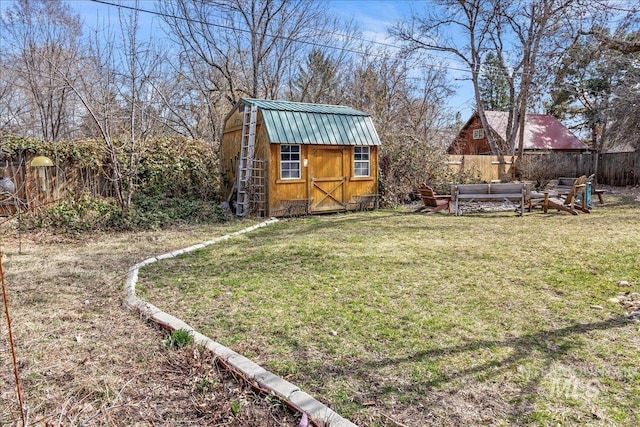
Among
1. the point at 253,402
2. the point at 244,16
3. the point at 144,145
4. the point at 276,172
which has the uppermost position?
the point at 244,16

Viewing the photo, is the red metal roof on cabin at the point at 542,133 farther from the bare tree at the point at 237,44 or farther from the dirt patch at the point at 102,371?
the dirt patch at the point at 102,371

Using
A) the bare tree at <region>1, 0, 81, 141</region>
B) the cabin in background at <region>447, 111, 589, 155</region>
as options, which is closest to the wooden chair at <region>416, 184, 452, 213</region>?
the bare tree at <region>1, 0, 81, 141</region>

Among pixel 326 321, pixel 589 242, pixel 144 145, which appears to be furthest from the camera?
pixel 144 145

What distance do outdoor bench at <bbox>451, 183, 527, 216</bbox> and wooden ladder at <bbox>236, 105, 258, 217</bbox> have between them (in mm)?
5694

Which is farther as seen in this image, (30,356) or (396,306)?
(396,306)

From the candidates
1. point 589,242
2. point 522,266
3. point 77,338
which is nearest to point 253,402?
point 77,338

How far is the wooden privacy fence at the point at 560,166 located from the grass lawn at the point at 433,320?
1054cm

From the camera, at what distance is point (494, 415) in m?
2.25

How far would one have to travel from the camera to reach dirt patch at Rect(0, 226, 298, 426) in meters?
2.29

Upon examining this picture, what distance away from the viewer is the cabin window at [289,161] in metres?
10.5

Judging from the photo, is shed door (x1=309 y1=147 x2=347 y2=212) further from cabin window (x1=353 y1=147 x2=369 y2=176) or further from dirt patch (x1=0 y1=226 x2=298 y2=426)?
dirt patch (x1=0 y1=226 x2=298 y2=426)

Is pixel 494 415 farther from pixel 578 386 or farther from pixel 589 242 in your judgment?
pixel 589 242

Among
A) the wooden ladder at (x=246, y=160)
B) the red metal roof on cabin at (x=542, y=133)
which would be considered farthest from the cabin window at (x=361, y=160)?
the red metal roof on cabin at (x=542, y=133)

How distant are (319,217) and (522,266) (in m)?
6.23
